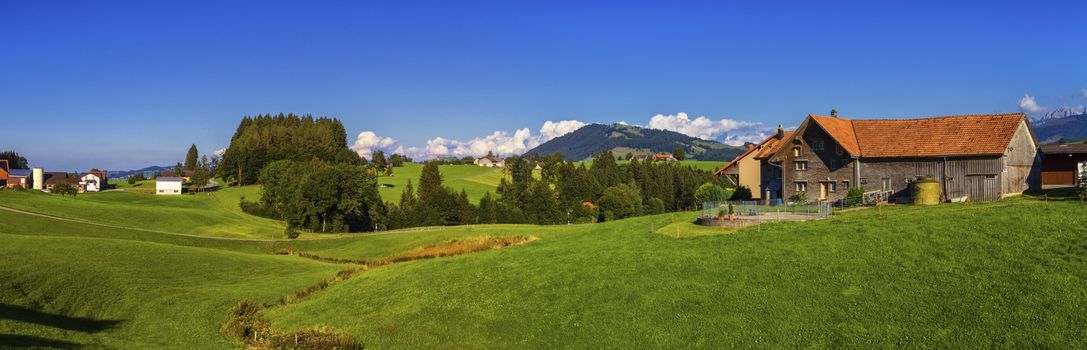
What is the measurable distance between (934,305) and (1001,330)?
2.39 m

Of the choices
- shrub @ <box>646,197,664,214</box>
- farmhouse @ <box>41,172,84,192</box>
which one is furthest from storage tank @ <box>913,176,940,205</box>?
farmhouse @ <box>41,172,84,192</box>

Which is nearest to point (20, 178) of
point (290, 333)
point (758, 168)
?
point (290, 333)

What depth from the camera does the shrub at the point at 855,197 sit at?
48.2 metres

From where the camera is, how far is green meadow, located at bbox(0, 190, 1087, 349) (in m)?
20.6

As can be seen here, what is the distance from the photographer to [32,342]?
70.3 ft

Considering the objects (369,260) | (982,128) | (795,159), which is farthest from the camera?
(795,159)

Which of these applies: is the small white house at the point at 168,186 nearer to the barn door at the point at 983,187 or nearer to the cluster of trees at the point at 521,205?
the cluster of trees at the point at 521,205

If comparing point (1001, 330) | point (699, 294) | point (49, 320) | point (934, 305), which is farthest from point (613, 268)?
point (49, 320)

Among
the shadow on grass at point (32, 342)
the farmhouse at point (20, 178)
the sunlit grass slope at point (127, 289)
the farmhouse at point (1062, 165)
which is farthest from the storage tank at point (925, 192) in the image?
the farmhouse at point (20, 178)

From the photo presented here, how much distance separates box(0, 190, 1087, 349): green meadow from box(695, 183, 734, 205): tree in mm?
29643

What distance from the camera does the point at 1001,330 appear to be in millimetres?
18750

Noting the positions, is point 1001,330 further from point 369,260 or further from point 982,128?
point 369,260

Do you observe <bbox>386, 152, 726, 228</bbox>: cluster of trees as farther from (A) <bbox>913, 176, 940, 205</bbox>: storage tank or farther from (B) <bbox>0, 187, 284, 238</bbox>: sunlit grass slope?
(A) <bbox>913, 176, 940, 205</bbox>: storage tank

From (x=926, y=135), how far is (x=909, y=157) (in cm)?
298
